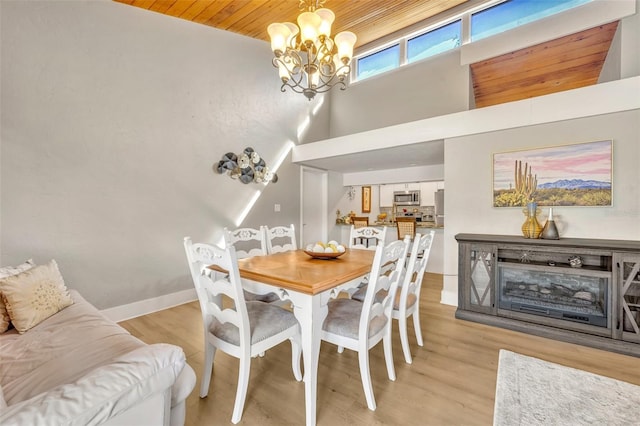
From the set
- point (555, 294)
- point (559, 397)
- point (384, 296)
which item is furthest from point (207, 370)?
point (555, 294)

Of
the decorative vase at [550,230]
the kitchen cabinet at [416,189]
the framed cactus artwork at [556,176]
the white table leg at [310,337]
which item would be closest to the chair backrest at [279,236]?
the white table leg at [310,337]

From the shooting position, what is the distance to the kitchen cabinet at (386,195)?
700cm

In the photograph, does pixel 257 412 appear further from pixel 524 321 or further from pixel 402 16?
pixel 402 16

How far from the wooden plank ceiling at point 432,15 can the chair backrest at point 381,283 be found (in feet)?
11.2

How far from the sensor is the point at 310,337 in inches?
58.0

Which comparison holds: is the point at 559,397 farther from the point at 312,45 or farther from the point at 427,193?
the point at 427,193

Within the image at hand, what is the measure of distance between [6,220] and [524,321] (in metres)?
4.72

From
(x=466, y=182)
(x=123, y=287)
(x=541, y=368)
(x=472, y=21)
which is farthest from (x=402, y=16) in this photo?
(x=123, y=287)

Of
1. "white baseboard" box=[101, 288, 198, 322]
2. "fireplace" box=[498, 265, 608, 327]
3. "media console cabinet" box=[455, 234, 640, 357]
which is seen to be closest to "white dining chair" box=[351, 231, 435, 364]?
"media console cabinet" box=[455, 234, 640, 357]

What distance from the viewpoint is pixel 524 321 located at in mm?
2633

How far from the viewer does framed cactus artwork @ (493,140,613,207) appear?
2.61 m

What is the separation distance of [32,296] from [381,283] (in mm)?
2112

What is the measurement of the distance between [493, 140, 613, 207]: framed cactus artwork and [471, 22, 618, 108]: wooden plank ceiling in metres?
1.88

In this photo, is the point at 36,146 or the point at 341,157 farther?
the point at 341,157
